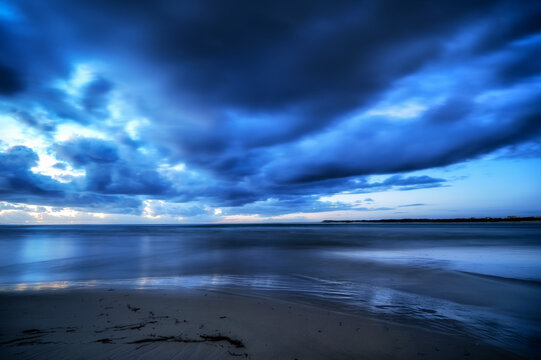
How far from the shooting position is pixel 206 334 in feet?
17.7

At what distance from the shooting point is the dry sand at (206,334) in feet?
15.5

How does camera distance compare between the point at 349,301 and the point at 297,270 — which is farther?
the point at 297,270

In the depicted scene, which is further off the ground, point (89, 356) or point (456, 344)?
point (89, 356)

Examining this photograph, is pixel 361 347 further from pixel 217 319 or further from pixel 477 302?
pixel 477 302

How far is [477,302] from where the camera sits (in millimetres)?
8289

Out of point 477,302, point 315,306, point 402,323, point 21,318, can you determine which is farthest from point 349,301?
point 21,318

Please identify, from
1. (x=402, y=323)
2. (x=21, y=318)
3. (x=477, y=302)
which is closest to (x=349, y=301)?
(x=402, y=323)

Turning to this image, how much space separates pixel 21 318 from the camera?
20.9 ft

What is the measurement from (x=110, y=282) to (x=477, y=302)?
14.2m

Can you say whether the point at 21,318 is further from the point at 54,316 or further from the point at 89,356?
the point at 89,356

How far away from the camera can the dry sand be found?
4.72 meters

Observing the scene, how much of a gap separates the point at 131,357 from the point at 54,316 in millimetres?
3722

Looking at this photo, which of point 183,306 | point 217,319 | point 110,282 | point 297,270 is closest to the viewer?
point 217,319

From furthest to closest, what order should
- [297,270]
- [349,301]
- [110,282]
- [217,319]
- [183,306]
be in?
1. [297,270]
2. [110,282]
3. [349,301]
4. [183,306]
5. [217,319]
